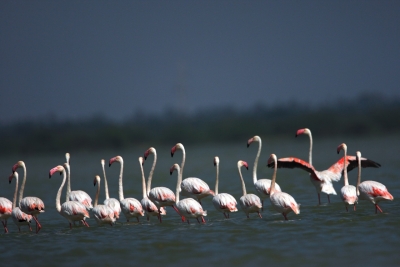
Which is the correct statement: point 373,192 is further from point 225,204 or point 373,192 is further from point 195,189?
point 195,189

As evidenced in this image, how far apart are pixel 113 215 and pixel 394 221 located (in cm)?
365

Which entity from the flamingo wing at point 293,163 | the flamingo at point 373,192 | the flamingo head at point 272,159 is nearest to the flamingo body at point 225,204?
the flamingo head at point 272,159

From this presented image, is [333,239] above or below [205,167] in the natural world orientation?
below

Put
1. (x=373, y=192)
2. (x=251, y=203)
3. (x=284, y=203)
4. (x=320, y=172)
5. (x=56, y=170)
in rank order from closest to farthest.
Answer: (x=284, y=203), (x=373, y=192), (x=251, y=203), (x=56, y=170), (x=320, y=172)

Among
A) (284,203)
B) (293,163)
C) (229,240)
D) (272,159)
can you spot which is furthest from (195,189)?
(229,240)

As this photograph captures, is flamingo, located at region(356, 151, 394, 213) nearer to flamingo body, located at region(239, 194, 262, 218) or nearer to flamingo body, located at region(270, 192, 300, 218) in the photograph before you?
flamingo body, located at region(270, 192, 300, 218)

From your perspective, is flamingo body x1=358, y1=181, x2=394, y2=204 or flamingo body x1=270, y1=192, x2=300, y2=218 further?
flamingo body x1=358, y1=181, x2=394, y2=204

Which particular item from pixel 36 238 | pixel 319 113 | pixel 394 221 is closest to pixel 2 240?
pixel 36 238

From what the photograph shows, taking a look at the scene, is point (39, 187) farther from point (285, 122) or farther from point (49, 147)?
point (285, 122)

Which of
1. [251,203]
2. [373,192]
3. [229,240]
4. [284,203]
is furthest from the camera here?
[251,203]

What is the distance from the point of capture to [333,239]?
7828mm

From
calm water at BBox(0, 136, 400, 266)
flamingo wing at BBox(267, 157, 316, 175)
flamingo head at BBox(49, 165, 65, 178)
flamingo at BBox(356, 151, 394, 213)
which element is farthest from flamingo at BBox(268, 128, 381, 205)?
flamingo head at BBox(49, 165, 65, 178)

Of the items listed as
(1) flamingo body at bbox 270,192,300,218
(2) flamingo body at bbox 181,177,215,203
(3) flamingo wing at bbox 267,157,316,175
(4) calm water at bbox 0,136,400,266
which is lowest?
(4) calm water at bbox 0,136,400,266

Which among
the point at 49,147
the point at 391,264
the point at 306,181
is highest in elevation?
the point at 49,147
